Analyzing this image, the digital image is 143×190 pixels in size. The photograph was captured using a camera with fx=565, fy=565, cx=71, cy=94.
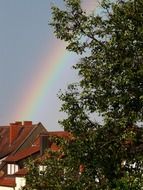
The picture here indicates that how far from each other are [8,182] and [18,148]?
451 inches

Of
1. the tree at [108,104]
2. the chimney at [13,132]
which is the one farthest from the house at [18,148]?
the tree at [108,104]

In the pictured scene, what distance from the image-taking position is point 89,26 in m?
19.9

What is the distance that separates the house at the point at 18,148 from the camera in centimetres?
6512

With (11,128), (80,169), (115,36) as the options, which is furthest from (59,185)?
(11,128)

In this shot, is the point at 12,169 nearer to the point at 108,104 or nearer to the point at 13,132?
the point at 13,132

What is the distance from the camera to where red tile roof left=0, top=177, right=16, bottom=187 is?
65.9 meters

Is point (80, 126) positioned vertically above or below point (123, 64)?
below

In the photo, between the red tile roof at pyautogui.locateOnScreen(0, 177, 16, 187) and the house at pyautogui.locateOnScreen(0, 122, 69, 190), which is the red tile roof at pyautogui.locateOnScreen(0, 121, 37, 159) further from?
the red tile roof at pyautogui.locateOnScreen(0, 177, 16, 187)

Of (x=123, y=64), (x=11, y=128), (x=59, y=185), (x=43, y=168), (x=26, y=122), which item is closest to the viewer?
(x=123, y=64)

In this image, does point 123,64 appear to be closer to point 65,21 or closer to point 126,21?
point 126,21

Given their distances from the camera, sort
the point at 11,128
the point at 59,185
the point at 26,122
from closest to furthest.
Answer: the point at 59,185 < the point at 11,128 < the point at 26,122

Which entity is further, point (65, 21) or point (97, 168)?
point (65, 21)

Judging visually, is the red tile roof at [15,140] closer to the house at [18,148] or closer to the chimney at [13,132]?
the house at [18,148]

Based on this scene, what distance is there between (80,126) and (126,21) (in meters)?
3.96
